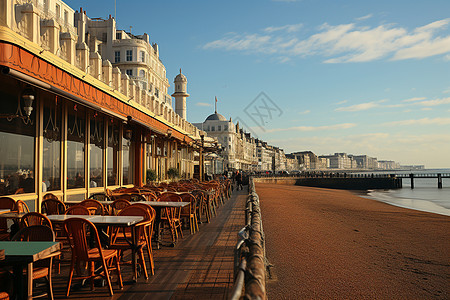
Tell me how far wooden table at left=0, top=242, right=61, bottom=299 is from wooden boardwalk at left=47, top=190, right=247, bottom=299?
127 cm

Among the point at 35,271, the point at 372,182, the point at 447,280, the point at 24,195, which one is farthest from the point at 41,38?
the point at 372,182

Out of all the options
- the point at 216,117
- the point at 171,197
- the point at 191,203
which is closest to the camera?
the point at 191,203

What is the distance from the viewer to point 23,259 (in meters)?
3.44

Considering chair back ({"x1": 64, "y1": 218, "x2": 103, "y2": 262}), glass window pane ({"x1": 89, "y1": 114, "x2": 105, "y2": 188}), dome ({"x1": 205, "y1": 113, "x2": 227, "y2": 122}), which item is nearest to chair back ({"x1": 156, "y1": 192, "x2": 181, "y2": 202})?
glass window pane ({"x1": 89, "y1": 114, "x2": 105, "y2": 188})

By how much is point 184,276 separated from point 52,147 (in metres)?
5.36

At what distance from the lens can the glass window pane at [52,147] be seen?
9.00m

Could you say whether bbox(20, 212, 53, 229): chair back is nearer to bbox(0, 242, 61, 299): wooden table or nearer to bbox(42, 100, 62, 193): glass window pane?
bbox(0, 242, 61, 299): wooden table

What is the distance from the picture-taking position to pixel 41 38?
27.7 feet

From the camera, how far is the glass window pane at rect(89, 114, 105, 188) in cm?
1167

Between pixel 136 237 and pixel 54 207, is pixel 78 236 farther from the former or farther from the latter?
pixel 54 207

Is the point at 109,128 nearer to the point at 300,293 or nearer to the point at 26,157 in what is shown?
the point at 26,157

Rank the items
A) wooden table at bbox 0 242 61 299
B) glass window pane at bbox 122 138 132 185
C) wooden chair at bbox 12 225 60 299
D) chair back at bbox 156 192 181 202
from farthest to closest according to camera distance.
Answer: glass window pane at bbox 122 138 132 185 < chair back at bbox 156 192 181 202 < wooden chair at bbox 12 225 60 299 < wooden table at bbox 0 242 61 299

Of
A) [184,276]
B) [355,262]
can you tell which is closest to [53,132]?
[184,276]

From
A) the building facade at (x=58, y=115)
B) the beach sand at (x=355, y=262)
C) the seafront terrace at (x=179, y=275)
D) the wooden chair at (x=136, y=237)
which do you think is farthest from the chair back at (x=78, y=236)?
the building facade at (x=58, y=115)
